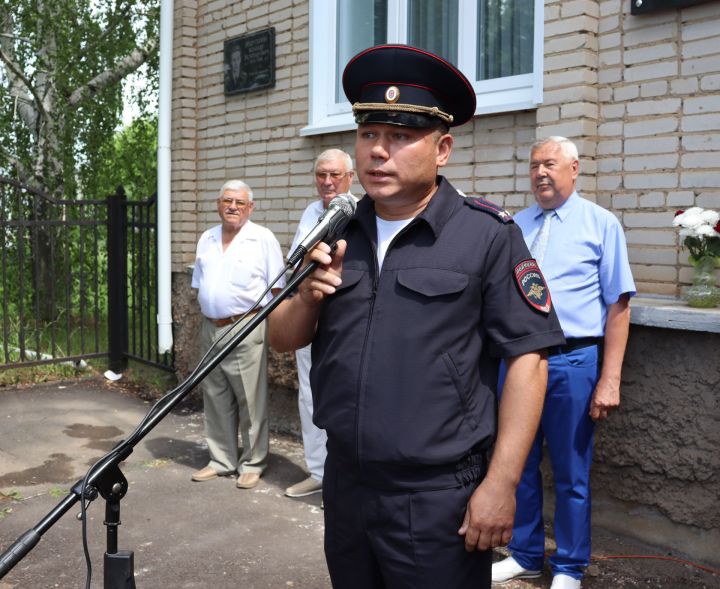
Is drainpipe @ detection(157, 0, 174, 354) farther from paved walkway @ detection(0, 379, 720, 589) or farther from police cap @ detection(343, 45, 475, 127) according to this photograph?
police cap @ detection(343, 45, 475, 127)

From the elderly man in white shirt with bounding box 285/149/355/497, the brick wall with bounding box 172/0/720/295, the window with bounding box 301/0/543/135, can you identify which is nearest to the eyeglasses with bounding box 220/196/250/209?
the elderly man in white shirt with bounding box 285/149/355/497

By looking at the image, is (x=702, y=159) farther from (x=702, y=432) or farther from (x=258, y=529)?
(x=258, y=529)

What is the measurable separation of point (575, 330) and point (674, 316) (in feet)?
1.78

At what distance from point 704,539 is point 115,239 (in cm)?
614

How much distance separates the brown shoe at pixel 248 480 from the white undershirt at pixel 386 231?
317 centimetres

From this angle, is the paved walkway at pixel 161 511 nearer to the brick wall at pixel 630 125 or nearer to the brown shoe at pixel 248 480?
the brown shoe at pixel 248 480

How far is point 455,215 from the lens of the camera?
78.6 inches

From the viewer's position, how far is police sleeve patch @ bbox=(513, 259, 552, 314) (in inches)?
74.7

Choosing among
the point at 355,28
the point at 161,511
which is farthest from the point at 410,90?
the point at 355,28

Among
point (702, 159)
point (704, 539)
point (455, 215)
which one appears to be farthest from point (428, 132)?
point (704, 539)

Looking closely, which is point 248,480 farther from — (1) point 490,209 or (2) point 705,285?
(1) point 490,209

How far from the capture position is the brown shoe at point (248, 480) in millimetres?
4848

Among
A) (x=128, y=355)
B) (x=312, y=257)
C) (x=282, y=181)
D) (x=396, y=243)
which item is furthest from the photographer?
(x=128, y=355)

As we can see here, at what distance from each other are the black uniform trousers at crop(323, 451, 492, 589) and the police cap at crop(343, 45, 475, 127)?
0.86 meters
